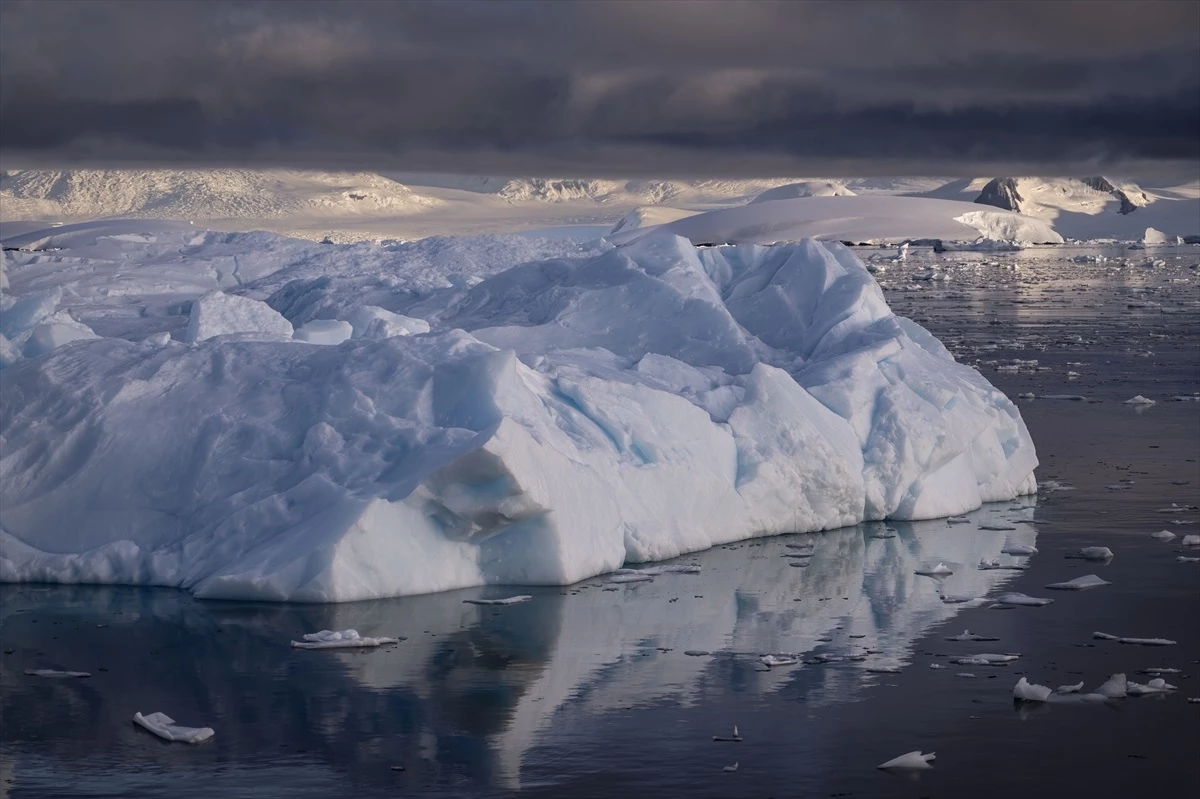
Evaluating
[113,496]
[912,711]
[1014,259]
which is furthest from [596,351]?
[1014,259]

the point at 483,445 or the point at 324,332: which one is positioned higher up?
the point at 324,332

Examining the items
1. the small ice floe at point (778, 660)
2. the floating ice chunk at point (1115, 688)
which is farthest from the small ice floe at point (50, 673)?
the floating ice chunk at point (1115, 688)

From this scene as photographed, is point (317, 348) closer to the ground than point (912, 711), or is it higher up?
higher up

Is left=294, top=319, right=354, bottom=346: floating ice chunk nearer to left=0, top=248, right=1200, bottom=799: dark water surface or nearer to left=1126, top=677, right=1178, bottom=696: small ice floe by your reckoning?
left=0, top=248, right=1200, bottom=799: dark water surface

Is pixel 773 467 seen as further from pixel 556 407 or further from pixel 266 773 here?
pixel 266 773

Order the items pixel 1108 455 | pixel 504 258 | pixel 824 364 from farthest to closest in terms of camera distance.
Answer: pixel 504 258 < pixel 1108 455 < pixel 824 364

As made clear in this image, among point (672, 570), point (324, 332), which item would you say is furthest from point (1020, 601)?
point (324, 332)

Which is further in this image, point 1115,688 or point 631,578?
point 631,578

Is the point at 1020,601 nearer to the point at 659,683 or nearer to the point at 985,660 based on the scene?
the point at 985,660
